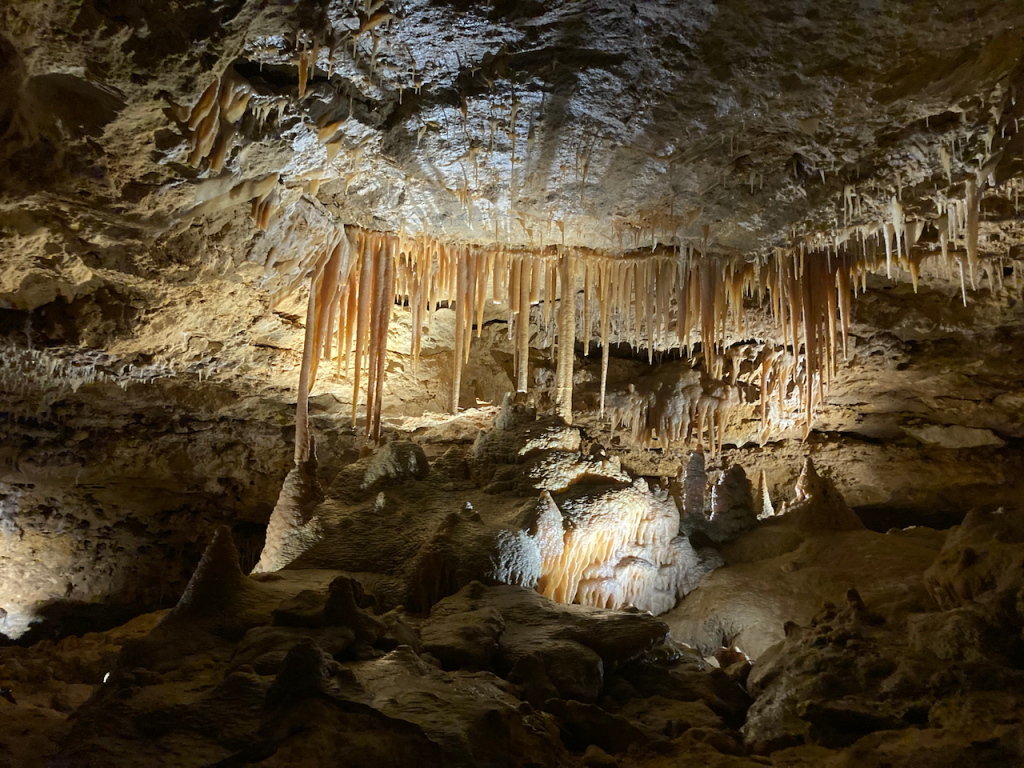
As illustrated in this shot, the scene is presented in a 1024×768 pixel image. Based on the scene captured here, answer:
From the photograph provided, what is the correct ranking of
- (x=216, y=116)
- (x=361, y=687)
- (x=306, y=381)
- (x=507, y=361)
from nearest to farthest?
(x=361, y=687) → (x=216, y=116) → (x=306, y=381) → (x=507, y=361)

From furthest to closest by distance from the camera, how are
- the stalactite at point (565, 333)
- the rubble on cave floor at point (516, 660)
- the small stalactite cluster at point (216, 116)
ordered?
1. the stalactite at point (565, 333)
2. the small stalactite cluster at point (216, 116)
3. the rubble on cave floor at point (516, 660)

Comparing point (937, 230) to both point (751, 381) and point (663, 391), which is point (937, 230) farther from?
point (663, 391)

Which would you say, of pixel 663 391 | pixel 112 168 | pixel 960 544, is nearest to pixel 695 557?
pixel 663 391

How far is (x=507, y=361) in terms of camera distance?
38.1ft

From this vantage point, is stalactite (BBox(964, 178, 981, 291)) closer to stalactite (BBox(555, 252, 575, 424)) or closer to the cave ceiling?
the cave ceiling

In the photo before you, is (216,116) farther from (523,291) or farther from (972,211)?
(972,211)

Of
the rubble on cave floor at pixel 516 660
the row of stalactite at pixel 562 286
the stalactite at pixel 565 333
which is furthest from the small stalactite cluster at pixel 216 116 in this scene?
the stalactite at pixel 565 333

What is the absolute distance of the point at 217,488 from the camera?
12.8 m

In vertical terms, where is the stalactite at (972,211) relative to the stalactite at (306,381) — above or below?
above

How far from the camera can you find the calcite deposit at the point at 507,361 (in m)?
3.88

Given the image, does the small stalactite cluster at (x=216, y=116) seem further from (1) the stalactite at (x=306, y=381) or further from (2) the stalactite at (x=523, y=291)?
(2) the stalactite at (x=523, y=291)

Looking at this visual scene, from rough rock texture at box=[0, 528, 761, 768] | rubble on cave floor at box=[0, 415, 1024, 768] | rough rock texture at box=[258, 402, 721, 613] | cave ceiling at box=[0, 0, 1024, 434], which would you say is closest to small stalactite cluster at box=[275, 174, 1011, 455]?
cave ceiling at box=[0, 0, 1024, 434]

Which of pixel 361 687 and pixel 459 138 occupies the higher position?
pixel 459 138

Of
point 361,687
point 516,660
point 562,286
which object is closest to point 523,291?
point 562,286
